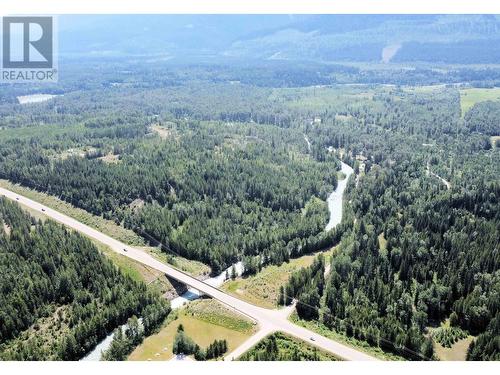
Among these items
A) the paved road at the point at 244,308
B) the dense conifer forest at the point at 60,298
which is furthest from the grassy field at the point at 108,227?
the dense conifer forest at the point at 60,298

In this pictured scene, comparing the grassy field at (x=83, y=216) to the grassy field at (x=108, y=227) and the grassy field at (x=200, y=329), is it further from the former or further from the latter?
the grassy field at (x=200, y=329)

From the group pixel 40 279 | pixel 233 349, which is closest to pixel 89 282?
pixel 40 279

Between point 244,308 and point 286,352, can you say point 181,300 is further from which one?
point 286,352

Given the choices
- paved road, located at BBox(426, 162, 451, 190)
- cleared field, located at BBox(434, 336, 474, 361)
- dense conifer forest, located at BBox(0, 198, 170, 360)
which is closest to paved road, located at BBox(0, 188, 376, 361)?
dense conifer forest, located at BBox(0, 198, 170, 360)

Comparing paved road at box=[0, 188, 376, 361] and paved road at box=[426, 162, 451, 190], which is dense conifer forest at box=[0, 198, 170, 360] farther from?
paved road at box=[426, 162, 451, 190]

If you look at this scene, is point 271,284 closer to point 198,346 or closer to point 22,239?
point 198,346
